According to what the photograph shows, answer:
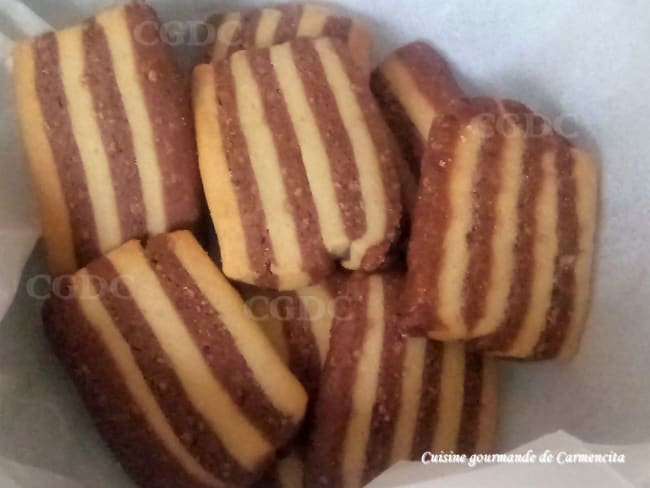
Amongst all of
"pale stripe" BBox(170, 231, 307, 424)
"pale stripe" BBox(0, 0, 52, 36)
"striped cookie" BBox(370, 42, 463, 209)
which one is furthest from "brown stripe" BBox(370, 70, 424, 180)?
"pale stripe" BBox(0, 0, 52, 36)

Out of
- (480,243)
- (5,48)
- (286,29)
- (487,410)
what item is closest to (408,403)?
(487,410)

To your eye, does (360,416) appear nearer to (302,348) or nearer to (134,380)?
(302,348)

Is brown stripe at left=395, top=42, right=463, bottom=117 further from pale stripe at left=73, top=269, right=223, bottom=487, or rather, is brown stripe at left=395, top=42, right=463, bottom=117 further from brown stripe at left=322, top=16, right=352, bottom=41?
pale stripe at left=73, top=269, right=223, bottom=487

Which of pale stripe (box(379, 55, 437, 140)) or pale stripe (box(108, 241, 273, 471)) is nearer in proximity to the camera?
pale stripe (box(108, 241, 273, 471))

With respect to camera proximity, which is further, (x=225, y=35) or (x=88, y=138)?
(x=225, y=35)

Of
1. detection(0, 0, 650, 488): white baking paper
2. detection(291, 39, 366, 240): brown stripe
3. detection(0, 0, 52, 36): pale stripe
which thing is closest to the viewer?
detection(0, 0, 650, 488): white baking paper

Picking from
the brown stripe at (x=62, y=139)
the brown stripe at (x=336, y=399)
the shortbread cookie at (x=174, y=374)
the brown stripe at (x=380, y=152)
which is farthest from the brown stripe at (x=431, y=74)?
the brown stripe at (x=62, y=139)

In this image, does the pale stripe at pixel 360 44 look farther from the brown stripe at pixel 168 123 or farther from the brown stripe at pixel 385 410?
the brown stripe at pixel 385 410
